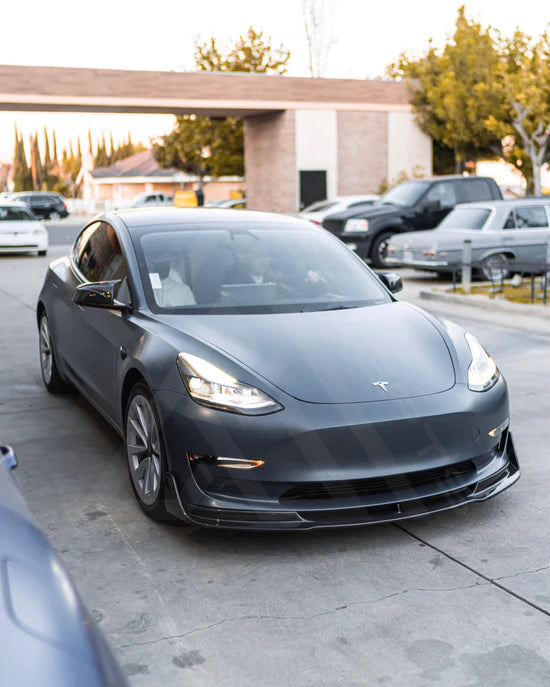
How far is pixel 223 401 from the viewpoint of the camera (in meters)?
4.16

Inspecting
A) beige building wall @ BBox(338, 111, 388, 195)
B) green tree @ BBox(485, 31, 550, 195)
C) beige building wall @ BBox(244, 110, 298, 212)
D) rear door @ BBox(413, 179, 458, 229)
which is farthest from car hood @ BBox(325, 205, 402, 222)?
beige building wall @ BBox(338, 111, 388, 195)

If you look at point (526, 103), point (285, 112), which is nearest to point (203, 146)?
point (285, 112)

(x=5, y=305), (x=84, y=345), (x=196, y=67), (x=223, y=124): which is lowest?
(x=5, y=305)

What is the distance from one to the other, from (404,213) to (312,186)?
1787 cm

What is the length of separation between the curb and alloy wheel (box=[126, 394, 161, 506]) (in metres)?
7.91

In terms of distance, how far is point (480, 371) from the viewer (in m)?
4.71

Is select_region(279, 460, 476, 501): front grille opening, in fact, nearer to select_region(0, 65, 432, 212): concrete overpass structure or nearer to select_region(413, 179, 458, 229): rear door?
select_region(413, 179, 458, 229): rear door

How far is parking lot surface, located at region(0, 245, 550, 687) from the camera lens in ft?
10.5

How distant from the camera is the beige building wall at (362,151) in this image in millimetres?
36125

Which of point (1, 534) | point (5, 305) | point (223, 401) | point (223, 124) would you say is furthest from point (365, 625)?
point (223, 124)

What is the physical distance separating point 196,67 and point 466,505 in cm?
4677

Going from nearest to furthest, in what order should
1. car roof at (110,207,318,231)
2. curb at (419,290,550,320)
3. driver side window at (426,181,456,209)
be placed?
car roof at (110,207,318,231) < curb at (419,290,550,320) < driver side window at (426,181,456,209)

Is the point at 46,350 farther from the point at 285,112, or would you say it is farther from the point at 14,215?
the point at 285,112

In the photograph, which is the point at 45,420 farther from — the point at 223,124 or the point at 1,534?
the point at 223,124
